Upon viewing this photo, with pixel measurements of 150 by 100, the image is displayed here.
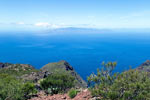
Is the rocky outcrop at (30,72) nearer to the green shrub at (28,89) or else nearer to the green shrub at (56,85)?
the green shrub at (28,89)

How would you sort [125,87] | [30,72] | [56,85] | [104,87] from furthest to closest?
[30,72]
[56,85]
[104,87]
[125,87]

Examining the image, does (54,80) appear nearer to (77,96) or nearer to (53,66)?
(77,96)

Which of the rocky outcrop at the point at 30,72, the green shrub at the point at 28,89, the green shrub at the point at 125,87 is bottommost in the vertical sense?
the rocky outcrop at the point at 30,72

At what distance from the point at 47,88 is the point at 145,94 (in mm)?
8310

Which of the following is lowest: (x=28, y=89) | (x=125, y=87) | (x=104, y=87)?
(x=28, y=89)

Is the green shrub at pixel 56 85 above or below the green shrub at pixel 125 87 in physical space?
below

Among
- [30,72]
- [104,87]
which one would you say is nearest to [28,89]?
[104,87]

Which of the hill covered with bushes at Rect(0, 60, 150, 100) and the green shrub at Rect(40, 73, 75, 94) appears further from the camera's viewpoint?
the green shrub at Rect(40, 73, 75, 94)

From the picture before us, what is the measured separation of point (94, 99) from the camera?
8.95 meters

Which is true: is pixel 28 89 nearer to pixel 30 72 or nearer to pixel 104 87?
pixel 104 87

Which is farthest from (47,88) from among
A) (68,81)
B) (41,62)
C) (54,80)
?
(41,62)

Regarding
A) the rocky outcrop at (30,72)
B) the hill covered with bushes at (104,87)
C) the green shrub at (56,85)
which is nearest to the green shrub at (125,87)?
the hill covered with bushes at (104,87)

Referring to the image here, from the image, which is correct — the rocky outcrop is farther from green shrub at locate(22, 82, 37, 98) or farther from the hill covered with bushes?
the hill covered with bushes

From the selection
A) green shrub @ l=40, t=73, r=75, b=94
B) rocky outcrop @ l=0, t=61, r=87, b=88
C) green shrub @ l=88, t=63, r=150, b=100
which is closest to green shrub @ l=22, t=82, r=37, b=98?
green shrub @ l=40, t=73, r=75, b=94
